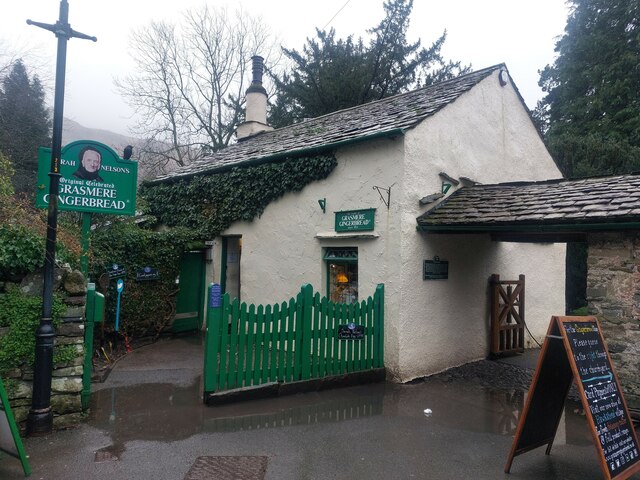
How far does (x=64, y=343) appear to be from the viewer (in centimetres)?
497

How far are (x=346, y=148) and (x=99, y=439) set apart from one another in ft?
Answer: 19.1

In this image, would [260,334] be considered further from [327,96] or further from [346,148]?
[327,96]

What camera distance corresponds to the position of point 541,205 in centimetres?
659

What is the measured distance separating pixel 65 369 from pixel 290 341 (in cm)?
276

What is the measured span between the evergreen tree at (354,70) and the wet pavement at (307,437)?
1685 centimetres

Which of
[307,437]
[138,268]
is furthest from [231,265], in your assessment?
[307,437]

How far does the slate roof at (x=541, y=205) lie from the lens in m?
5.71

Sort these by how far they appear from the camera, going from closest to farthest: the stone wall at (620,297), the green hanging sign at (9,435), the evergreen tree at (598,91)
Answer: the green hanging sign at (9,435), the stone wall at (620,297), the evergreen tree at (598,91)

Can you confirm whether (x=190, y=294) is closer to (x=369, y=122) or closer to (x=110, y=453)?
(x=369, y=122)

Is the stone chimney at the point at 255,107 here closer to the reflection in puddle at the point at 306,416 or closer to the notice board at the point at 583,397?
the reflection in puddle at the point at 306,416

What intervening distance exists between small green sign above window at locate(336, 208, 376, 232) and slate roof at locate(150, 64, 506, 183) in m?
1.25

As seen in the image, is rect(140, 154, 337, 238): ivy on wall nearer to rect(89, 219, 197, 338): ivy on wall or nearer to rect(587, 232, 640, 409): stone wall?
rect(89, 219, 197, 338): ivy on wall

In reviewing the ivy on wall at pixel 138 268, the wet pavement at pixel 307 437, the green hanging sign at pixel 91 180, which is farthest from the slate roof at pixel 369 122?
the wet pavement at pixel 307 437

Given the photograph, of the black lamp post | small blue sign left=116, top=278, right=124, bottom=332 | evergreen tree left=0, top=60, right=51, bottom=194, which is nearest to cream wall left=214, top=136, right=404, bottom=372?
small blue sign left=116, top=278, right=124, bottom=332
